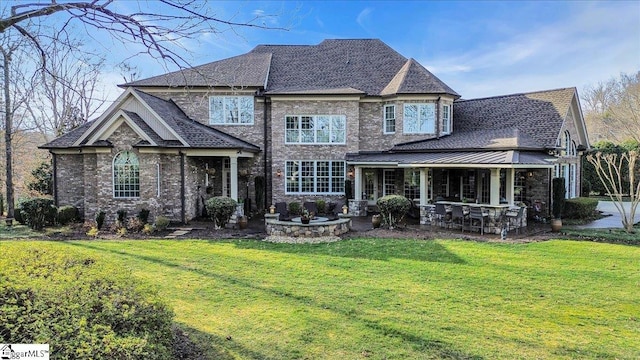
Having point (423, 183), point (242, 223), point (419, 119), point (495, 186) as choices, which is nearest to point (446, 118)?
point (419, 119)

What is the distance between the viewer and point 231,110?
68.4ft

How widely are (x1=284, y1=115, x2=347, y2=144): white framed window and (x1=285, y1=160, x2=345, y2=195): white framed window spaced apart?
126cm

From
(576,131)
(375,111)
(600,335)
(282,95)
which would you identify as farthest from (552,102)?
(600,335)

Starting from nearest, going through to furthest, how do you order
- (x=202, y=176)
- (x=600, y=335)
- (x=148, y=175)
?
(x=600, y=335) → (x=148, y=175) → (x=202, y=176)

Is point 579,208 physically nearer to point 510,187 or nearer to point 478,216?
point 510,187

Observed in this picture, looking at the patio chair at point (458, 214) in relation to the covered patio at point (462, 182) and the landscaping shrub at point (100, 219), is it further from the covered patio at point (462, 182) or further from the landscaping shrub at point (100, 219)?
the landscaping shrub at point (100, 219)

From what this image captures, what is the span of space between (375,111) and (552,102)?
9.83 m

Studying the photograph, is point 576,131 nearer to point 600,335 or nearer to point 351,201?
point 351,201

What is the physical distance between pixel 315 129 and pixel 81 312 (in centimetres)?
1749

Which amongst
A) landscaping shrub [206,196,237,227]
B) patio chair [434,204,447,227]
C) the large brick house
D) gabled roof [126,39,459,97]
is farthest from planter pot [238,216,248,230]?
patio chair [434,204,447,227]

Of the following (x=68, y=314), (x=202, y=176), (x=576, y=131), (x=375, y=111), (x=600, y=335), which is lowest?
(x=600, y=335)

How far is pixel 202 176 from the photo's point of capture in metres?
18.8

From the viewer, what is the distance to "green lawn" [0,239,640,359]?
520 centimetres

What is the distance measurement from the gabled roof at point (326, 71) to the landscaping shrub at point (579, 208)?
8427 mm
